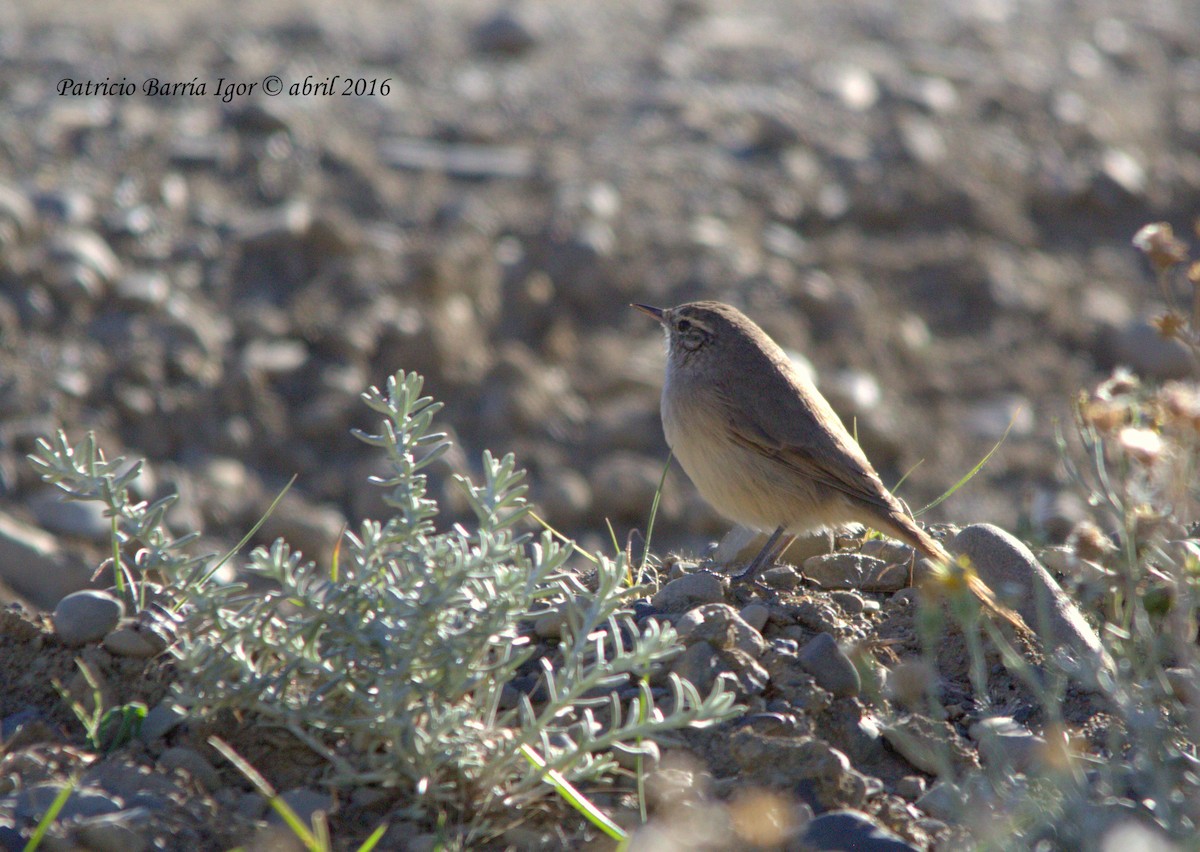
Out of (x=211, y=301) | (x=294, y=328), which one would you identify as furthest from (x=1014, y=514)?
(x=211, y=301)

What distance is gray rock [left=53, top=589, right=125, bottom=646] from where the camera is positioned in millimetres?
3750

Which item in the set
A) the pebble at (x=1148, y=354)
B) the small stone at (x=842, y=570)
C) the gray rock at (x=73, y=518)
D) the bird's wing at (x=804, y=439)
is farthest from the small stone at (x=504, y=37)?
the small stone at (x=842, y=570)

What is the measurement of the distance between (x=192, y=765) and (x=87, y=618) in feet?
2.22

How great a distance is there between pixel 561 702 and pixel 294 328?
20.7 feet

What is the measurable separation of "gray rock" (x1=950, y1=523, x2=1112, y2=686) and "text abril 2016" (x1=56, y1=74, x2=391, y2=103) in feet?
26.0

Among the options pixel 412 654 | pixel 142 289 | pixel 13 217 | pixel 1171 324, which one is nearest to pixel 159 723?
pixel 412 654

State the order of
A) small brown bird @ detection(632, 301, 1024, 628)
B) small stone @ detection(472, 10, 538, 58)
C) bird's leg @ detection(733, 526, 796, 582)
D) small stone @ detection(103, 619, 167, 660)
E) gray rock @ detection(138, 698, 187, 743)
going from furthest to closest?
small stone @ detection(472, 10, 538, 58), small brown bird @ detection(632, 301, 1024, 628), bird's leg @ detection(733, 526, 796, 582), small stone @ detection(103, 619, 167, 660), gray rock @ detection(138, 698, 187, 743)

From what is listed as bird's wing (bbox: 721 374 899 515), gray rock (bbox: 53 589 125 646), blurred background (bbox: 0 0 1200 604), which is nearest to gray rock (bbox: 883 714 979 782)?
bird's wing (bbox: 721 374 899 515)

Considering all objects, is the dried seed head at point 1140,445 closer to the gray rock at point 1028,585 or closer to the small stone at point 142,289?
the gray rock at point 1028,585

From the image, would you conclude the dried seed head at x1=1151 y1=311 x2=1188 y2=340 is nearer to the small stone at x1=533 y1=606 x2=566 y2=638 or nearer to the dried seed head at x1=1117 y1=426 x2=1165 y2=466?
the dried seed head at x1=1117 y1=426 x2=1165 y2=466

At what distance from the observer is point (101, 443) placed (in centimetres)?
781

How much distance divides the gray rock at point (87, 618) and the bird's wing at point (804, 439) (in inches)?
105

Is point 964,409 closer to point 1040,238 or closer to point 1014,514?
point 1014,514

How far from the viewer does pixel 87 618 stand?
3.75 metres
